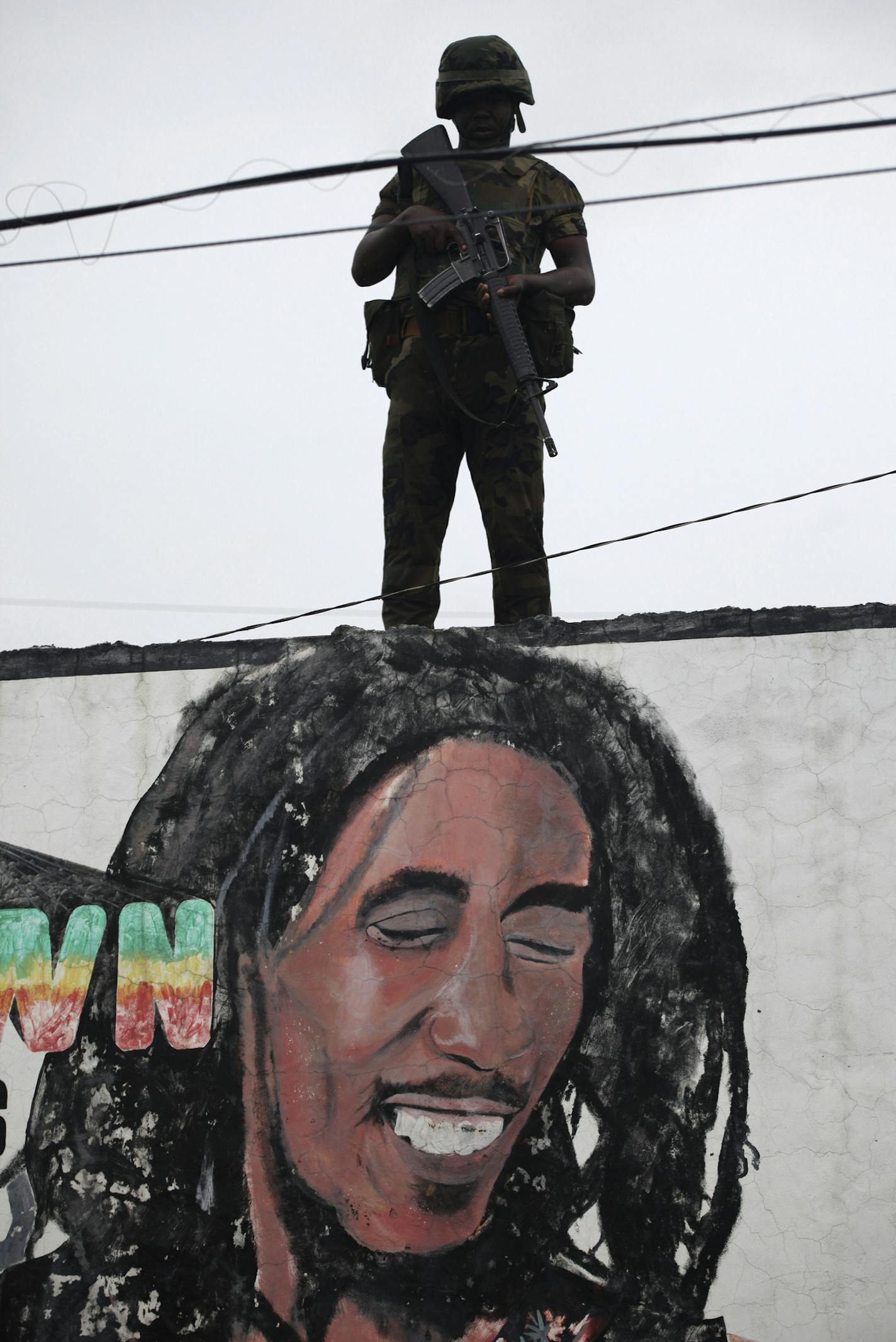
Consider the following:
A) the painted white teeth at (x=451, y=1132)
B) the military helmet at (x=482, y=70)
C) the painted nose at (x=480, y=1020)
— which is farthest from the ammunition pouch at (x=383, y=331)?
the painted white teeth at (x=451, y=1132)

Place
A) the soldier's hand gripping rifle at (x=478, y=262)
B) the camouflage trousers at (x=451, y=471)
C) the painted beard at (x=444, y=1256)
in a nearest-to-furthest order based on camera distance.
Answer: the painted beard at (x=444, y=1256) < the soldier's hand gripping rifle at (x=478, y=262) < the camouflage trousers at (x=451, y=471)

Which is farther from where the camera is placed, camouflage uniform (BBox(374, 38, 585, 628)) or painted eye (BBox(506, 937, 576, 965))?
camouflage uniform (BBox(374, 38, 585, 628))

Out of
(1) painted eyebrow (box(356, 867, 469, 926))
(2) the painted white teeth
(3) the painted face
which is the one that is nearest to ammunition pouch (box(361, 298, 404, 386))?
(3) the painted face

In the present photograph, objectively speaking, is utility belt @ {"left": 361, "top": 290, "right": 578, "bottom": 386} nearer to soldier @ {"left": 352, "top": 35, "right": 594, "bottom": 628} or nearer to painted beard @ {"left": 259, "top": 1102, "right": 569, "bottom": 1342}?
soldier @ {"left": 352, "top": 35, "right": 594, "bottom": 628}

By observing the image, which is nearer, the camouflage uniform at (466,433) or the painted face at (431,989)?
the painted face at (431,989)

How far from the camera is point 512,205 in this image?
15.4ft

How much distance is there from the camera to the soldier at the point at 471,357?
179 inches

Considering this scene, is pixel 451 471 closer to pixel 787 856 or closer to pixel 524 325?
pixel 524 325

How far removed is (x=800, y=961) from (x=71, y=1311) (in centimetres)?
236

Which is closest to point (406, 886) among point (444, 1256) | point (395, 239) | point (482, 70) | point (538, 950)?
point (538, 950)

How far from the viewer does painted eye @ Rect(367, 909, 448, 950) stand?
4023 mm

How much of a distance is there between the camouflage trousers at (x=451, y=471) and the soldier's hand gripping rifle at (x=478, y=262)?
0.11 meters

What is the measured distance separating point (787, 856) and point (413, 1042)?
125 centimetres

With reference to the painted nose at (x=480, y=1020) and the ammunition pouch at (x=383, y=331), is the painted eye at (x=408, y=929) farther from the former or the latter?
the ammunition pouch at (x=383, y=331)
